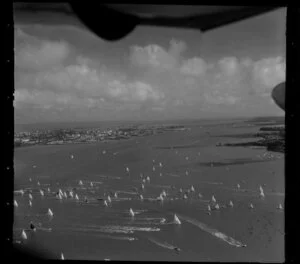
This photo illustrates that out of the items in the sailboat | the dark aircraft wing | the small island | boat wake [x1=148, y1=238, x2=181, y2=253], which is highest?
the dark aircraft wing

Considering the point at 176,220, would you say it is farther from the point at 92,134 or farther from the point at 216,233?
the point at 92,134

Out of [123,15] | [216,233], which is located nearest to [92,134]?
[123,15]

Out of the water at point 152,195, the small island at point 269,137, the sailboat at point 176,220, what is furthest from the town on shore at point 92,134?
the sailboat at point 176,220

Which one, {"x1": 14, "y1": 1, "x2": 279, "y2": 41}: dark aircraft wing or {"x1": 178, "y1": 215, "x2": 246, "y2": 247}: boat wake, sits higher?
{"x1": 14, "y1": 1, "x2": 279, "y2": 41}: dark aircraft wing

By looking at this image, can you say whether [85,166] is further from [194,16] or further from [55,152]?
[194,16]

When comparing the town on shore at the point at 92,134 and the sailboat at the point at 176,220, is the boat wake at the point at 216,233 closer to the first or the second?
the sailboat at the point at 176,220

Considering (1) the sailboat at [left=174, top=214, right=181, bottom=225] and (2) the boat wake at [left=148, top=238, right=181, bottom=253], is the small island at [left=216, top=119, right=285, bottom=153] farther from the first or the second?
(2) the boat wake at [left=148, top=238, right=181, bottom=253]

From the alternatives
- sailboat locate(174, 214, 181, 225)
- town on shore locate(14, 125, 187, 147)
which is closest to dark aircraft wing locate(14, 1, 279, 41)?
town on shore locate(14, 125, 187, 147)

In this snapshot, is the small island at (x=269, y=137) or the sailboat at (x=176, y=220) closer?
the small island at (x=269, y=137)
